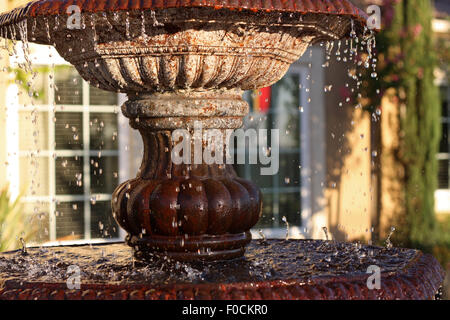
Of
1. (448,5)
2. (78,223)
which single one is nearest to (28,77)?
(78,223)

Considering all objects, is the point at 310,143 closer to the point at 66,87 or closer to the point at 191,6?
the point at 66,87

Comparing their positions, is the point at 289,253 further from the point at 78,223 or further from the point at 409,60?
the point at 409,60

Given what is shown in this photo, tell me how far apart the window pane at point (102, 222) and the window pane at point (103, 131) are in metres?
0.51

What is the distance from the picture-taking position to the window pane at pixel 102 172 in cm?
608

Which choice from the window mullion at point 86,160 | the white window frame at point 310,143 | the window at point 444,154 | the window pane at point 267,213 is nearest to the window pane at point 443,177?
the window at point 444,154

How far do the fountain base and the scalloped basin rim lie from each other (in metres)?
0.99

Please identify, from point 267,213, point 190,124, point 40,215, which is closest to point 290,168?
point 267,213

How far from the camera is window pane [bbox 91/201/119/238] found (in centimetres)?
606

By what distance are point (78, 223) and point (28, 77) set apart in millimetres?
1332

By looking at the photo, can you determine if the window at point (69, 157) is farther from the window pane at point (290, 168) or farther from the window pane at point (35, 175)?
the window pane at point (290, 168)

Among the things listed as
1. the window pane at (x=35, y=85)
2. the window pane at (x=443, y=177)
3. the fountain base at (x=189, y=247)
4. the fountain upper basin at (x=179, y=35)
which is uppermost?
the window pane at (x=35, y=85)

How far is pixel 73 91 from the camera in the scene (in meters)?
6.00

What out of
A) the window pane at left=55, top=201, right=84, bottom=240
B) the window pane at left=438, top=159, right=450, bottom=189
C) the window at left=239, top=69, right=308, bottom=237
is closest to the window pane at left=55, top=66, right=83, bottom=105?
the window pane at left=55, top=201, right=84, bottom=240

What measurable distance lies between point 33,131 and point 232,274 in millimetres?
3681
